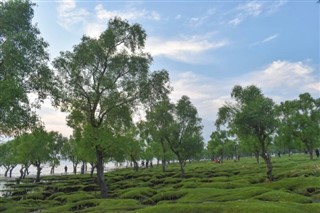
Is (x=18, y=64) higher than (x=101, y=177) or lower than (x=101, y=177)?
higher

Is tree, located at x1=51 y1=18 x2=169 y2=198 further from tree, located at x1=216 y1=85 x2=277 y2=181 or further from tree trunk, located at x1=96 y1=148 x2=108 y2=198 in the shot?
tree, located at x1=216 y1=85 x2=277 y2=181

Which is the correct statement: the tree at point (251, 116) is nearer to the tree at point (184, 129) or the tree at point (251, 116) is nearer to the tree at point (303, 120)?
the tree at point (184, 129)

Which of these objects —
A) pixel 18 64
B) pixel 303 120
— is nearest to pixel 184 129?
pixel 303 120

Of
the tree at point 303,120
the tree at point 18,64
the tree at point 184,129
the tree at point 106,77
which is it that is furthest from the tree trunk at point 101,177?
the tree at point 303,120

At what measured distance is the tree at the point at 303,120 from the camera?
94.8 metres

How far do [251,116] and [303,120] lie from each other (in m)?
48.9

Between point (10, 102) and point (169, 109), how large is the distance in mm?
62880

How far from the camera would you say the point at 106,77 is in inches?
1886

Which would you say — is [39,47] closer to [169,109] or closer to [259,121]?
[259,121]

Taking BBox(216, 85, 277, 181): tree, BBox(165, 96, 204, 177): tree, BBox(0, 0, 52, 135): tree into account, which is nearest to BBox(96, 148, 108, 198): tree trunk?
BBox(0, 0, 52, 135): tree

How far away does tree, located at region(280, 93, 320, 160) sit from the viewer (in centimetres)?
9475

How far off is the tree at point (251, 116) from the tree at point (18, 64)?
32553 mm

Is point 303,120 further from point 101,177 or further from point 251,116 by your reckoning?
point 101,177

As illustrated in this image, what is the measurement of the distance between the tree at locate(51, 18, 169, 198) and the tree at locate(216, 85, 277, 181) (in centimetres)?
1486
